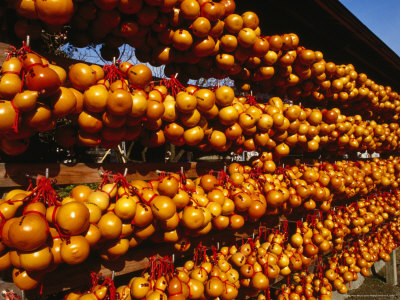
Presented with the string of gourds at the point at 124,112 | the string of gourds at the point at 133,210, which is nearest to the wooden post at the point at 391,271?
the string of gourds at the point at 133,210

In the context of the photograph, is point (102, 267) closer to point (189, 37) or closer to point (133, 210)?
point (133, 210)

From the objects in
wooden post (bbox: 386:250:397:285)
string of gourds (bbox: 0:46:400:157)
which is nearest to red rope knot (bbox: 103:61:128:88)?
string of gourds (bbox: 0:46:400:157)

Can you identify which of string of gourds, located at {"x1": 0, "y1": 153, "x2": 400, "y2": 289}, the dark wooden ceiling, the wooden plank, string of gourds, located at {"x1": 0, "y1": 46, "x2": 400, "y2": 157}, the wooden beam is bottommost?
the wooden beam

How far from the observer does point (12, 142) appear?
1567mm

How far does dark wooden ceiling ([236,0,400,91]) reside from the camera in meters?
3.62

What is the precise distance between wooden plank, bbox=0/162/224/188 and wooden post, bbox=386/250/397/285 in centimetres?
633

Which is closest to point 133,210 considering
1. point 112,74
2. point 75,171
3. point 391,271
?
point 75,171

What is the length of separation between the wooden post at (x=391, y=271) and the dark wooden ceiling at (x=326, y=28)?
4354 mm

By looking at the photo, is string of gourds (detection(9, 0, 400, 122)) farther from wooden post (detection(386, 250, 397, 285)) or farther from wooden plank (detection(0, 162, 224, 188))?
wooden post (detection(386, 250, 397, 285))

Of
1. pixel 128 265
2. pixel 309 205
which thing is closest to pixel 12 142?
→ pixel 128 265

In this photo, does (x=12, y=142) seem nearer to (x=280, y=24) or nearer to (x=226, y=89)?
(x=226, y=89)

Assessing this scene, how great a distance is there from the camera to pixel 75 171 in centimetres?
195

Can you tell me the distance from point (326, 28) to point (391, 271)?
228 inches

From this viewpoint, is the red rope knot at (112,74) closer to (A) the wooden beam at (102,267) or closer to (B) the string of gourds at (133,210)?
(B) the string of gourds at (133,210)
